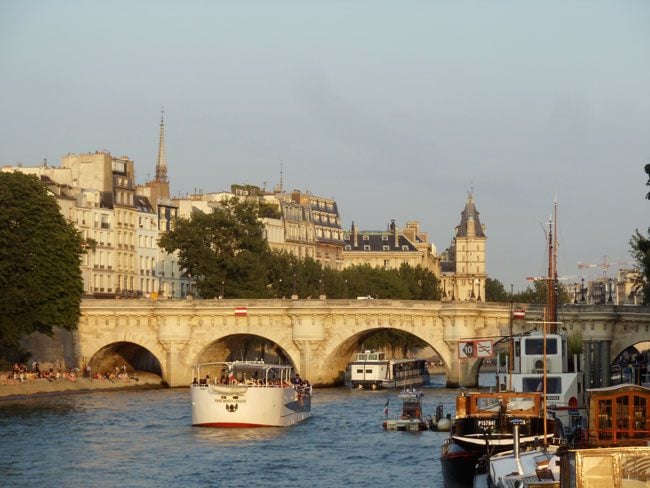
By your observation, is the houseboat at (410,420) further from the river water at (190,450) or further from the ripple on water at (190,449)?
the ripple on water at (190,449)

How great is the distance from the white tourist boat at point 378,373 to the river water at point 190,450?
24462 mm

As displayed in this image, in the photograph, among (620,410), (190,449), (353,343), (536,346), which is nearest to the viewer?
(620,410)

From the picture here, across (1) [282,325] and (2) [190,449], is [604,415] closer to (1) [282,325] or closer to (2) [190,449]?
(2) [190,449]

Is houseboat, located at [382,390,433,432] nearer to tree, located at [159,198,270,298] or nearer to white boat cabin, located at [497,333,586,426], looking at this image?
white boat cabin, located at [497,333,586,426]

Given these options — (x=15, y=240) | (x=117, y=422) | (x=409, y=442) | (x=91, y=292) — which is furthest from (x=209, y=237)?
(x=409, y=442)

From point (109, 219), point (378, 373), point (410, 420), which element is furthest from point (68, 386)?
point (109, 219)

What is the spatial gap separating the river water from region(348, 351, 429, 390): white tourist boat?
24462 mm

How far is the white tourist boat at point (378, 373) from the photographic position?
117000mm

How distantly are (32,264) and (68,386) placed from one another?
7883 mm

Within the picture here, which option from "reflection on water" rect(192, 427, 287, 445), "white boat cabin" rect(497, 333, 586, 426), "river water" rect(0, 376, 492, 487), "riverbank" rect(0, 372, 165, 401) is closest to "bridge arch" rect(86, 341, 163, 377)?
"riverbank" rect(0, 372, 165, 401)

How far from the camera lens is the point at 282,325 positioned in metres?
113

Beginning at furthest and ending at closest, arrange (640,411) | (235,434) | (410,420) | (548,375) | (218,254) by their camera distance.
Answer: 1. (218,254)
2. (410,420)
3. (235,434)
4. (548,375)
5. (640,411)

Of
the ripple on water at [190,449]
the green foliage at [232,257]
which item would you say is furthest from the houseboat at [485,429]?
the green foliage at [232,257]

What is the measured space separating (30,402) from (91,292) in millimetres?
48885
